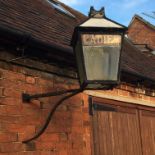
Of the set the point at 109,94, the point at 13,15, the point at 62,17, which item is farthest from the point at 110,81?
the point at 62,17

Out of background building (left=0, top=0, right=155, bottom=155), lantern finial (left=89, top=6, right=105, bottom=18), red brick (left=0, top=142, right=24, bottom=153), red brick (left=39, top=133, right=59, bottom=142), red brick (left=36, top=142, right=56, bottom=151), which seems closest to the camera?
lantern finial (left=89, top=6, right=105, bottom=18)

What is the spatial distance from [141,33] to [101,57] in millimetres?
17441

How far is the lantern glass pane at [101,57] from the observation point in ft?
15.1

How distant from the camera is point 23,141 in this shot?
5230 mm

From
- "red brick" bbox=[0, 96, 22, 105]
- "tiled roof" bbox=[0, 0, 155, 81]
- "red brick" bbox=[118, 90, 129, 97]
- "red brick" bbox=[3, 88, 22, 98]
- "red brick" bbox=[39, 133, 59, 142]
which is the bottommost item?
"red brick" bbox=[39, 133, 59, 142]

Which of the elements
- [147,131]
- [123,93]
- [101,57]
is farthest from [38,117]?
[147,131]

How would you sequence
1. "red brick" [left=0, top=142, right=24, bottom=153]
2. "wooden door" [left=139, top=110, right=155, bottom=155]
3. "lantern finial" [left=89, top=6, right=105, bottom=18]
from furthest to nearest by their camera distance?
"wooden door" [left=139, top=110, right=155, bottom=155] < "red brick" [left=0, top=142, right=24, bottom=153] < "lantern finial" [left=89, top=6, right=105, bottom=18]

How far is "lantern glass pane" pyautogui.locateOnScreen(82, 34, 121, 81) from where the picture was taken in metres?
4.62

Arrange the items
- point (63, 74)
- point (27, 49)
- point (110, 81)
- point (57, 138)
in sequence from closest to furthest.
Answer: point (110, 81)
point (27, 49)
point (57, 138)
point (63, 74)

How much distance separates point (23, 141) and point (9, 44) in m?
1.19

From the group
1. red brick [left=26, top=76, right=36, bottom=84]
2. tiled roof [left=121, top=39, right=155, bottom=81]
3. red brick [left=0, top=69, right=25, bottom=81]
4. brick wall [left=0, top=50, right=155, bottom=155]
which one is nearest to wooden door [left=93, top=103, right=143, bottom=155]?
brick wall [left=0, top=50, right=155, bottom=155]

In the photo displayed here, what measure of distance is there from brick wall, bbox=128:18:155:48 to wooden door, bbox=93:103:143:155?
43.5 feet

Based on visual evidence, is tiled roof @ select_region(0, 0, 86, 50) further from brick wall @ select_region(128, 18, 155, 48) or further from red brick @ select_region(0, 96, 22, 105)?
brick wall @ select_region(128, 18, 155, 48)

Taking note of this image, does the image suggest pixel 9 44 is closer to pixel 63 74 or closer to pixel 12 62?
pixel 12 62
